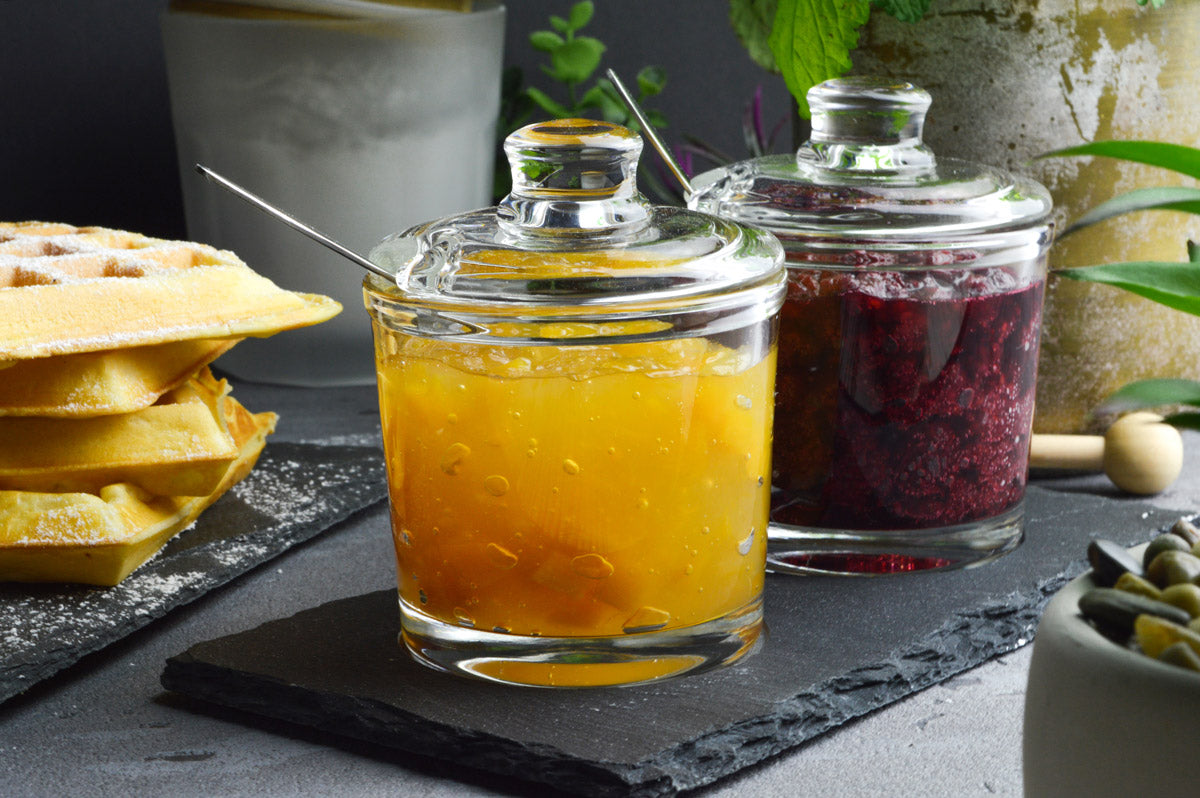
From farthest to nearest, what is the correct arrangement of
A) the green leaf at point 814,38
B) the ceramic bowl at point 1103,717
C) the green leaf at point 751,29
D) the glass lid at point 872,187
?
the green leaf at point 751,29
the green leaf at point 814,38
the glass lid at point 872,187
the ceramic bowl at point 1103,717

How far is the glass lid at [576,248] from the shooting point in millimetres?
611

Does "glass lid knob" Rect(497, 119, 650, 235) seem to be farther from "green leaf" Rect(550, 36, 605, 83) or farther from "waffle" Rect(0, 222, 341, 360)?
"green leaf" Rect(550, 36, 605, 83)

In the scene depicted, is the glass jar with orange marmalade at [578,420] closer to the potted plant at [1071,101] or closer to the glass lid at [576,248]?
the glass lid at [576,248]

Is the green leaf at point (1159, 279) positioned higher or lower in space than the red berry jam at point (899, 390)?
higher

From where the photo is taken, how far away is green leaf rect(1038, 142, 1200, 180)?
0.53 metres

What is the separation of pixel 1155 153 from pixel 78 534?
58cm

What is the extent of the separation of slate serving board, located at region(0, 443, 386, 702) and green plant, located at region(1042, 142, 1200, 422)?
51cm

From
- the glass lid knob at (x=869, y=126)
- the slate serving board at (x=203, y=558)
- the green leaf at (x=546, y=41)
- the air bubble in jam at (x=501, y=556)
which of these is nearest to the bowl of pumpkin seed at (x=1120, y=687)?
the air bubble in jam at (x=501, y=556)

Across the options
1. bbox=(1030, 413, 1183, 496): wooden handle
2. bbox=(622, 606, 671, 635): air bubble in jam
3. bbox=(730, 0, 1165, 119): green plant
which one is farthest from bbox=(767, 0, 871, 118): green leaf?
bbox=(622, 606, 671, 635): air bubble in jam

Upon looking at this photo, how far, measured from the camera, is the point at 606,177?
65 centimetres

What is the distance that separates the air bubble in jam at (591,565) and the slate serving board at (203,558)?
0.90 feet

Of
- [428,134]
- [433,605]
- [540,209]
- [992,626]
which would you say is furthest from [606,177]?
[428,134]

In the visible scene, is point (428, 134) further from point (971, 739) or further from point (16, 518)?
point (971, 739)

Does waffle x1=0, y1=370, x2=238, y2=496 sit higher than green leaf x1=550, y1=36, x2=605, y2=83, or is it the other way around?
green leaf x1=550, y1=36, x2=605, y2=83
